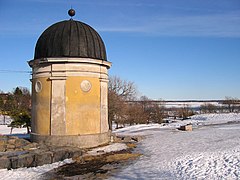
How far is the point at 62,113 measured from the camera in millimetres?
15562

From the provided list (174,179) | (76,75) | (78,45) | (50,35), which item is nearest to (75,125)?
(76,75)

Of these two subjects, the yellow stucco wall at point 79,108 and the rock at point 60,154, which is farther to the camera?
the yellow stucco wall at point 79,108

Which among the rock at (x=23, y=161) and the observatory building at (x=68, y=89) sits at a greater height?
the observatory building at (x=68, y=89)

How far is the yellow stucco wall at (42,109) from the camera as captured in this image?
1584cm

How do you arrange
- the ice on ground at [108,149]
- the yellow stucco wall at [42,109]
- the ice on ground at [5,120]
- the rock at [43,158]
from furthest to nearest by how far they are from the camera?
the ice on ground at [5,120] → the yellow stucco wall at [42,109] → the ice on ground at [108,149] → the rock at [43,158]

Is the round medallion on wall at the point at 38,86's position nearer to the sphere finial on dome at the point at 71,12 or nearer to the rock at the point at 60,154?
the rock at the point at 60,154

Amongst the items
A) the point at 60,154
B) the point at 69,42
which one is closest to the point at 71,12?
the point at 69,42

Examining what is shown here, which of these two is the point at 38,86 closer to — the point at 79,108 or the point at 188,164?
→ the point at 79,108

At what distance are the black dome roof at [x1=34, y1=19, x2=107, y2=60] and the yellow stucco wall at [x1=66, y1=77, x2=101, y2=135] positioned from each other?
1.68 metres

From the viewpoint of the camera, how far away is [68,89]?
15.7 metres

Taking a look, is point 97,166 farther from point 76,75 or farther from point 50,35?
point 50,35

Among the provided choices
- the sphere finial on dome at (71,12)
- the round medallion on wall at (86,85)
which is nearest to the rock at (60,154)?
the round medallion on wall at (86,85)

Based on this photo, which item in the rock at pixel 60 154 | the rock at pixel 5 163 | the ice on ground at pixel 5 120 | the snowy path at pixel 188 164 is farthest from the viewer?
the ice on ground at pixel 5 120

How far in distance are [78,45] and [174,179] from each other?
1043cm
